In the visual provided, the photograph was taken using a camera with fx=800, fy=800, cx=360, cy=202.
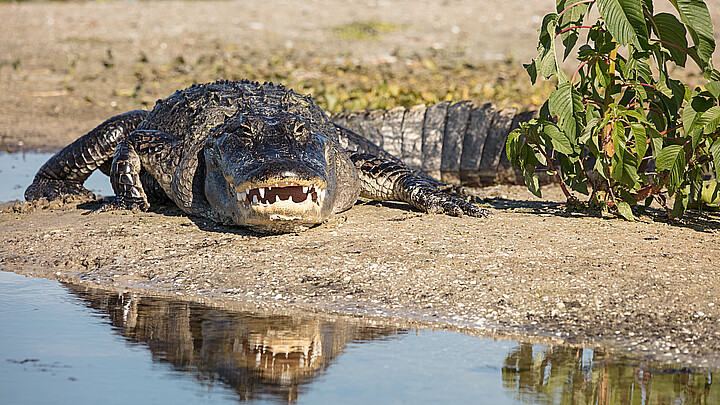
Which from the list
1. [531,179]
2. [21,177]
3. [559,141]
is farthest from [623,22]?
[21,177]

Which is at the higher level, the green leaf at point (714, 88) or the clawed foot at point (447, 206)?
the green leaf at point (714, 88)

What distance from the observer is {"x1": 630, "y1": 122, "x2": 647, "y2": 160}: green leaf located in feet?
13.5

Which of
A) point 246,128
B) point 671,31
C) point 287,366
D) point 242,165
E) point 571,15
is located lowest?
point 287,366

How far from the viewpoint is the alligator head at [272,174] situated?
4242 millimetres

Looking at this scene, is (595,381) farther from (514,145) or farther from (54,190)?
(54,190)

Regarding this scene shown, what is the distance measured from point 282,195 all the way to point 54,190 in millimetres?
2496

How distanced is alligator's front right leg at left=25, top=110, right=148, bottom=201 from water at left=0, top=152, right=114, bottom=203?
1.06 feet

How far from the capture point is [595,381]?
2727 mm

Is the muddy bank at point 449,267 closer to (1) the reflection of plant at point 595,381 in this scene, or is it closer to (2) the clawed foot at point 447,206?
(2) the clawed foot at point 447,206

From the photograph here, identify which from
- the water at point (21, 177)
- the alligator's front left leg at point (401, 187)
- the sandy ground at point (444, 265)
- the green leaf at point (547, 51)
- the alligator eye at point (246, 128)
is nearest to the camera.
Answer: the sandy ground at point (444, 265)

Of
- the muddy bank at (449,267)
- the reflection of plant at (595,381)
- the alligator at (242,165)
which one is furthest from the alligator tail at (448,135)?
the reflection of plant at (595,381)

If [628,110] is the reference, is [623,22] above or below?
above

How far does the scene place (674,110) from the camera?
4.38 metres

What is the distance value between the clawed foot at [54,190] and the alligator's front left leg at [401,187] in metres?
2.12
